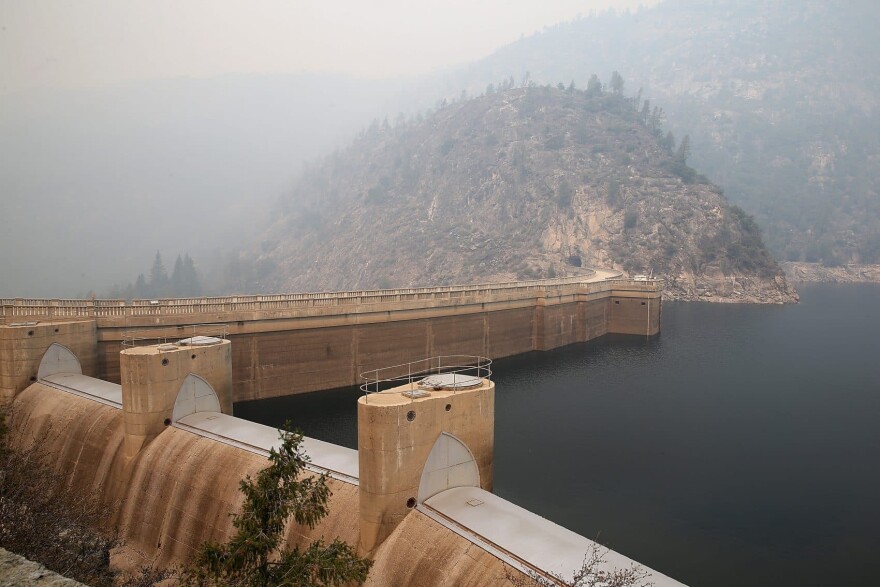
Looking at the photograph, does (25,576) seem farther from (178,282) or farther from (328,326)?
(178,282)

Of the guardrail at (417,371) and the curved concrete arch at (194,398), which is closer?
the curved concrete arch at (194,398)

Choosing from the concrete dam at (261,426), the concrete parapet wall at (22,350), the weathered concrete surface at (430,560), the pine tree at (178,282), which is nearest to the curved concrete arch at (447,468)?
the concrete dam at (261,426)

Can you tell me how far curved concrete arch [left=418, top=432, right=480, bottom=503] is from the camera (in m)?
17.7

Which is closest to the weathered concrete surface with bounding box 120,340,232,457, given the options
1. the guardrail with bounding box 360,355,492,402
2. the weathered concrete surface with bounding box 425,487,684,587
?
the guardrail with bounding box 360,355,492,402

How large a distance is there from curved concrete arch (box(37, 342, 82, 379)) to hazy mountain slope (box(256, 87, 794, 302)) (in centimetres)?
10747

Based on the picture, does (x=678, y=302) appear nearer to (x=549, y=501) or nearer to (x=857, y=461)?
(x=857, y=461)

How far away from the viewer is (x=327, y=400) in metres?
44.1

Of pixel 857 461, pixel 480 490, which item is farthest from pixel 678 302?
pixel 480 490

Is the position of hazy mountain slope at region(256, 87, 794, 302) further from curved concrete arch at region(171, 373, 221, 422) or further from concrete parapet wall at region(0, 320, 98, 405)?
curved concrete arch at region(171, 373, 221, 422)

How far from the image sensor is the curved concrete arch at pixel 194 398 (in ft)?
88.2


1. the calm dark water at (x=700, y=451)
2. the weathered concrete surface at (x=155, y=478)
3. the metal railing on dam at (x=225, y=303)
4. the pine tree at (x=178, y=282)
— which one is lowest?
the pine tree at (x=178, y=282)

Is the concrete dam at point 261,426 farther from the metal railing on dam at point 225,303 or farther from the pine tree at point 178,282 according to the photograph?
the pine tree at point 178,282

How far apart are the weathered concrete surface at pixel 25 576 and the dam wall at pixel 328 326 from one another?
3534cm

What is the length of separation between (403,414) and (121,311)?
30.1 meters
